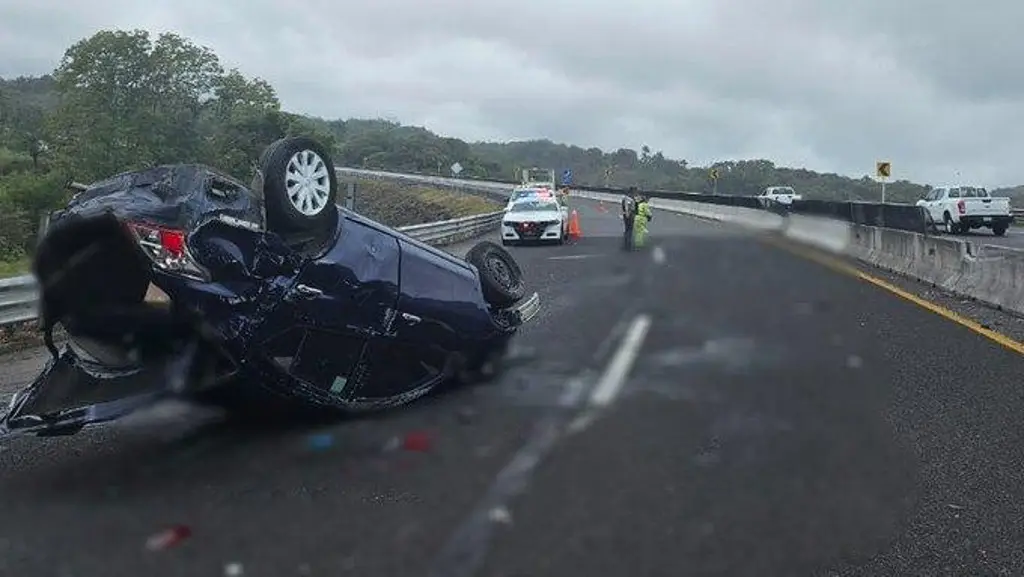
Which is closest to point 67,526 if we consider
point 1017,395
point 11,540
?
point 11,540

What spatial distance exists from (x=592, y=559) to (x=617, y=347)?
5.89m

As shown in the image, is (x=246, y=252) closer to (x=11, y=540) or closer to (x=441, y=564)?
(x=11, y=540)

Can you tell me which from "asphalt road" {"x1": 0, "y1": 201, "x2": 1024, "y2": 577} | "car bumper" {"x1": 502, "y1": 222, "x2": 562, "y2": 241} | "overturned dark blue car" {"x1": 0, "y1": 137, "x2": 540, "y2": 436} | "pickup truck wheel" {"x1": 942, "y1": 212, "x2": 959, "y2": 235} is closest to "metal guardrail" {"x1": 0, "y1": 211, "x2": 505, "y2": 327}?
"overturned dark blue car" {"x1": 0, "y1": 137, "x2": 540, "y2": 436}

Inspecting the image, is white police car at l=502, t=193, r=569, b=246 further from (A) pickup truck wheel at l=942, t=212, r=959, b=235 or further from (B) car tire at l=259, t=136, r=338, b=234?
(B) car tire at l=259, t=136, r=338, b=234

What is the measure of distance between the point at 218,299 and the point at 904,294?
1244cm

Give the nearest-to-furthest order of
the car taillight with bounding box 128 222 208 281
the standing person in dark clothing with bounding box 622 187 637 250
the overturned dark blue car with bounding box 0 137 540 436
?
the car taillight with bounding box 128 222 208 281
the overturned dark blue car with bounding box 0 137 540 436
the standing person in dark clothing with bounding box 622 187 637 250

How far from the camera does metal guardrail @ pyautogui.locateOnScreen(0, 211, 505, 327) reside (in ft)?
34.0

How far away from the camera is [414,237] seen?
59.5 feet

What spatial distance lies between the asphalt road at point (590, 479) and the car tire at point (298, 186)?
146cm

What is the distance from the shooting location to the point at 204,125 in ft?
56.4

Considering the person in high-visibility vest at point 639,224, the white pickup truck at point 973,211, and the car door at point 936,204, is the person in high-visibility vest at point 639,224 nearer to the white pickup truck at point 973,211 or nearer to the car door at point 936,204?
the white pickup truck at point 973,211

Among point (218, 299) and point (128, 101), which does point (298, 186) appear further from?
point (128, 101)

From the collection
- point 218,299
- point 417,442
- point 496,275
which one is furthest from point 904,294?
point 218,299

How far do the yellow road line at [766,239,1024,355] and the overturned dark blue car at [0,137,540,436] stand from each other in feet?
22.7
